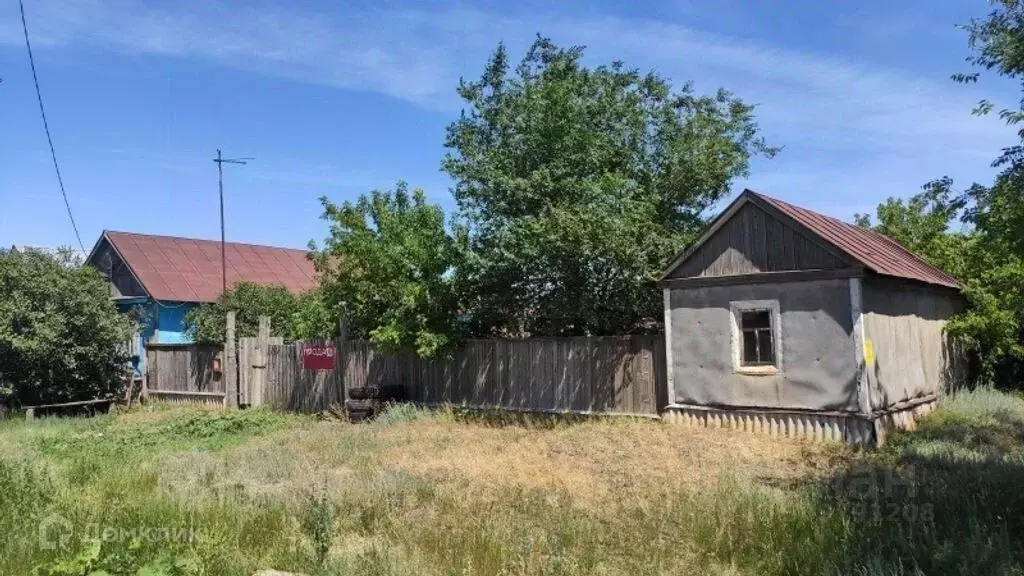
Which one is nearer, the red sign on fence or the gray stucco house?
the gray stucco house

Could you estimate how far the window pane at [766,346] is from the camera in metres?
12.3

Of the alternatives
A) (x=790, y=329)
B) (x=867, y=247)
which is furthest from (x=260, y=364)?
(x=867, y=247)

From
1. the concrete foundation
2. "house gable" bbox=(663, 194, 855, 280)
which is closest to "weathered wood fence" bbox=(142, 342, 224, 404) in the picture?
the concrete foundation

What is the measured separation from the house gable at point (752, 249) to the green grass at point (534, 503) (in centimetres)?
266

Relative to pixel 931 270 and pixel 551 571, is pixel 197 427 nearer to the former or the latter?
pixel 551 571

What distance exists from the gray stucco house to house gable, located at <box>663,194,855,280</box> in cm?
2

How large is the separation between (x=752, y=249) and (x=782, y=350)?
1.68 metres

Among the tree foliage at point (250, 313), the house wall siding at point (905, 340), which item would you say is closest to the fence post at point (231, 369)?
the tree foliage at point (250, 313)

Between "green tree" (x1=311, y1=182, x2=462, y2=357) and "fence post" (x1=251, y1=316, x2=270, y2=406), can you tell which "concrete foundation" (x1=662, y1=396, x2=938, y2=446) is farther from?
"fence post" (x1=251, y1=316, x2=270, y2=406)

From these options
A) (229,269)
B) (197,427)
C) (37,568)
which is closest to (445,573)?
(37,568)

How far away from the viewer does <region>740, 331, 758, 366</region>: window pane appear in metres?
12.5

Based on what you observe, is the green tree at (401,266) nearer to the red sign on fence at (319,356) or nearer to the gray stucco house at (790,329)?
the red sign on fence at (319,356)

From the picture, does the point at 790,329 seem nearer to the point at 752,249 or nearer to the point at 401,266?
the point at 752,249

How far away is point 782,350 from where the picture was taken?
1204cm
